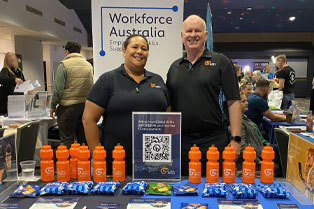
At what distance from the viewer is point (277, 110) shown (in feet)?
15.7

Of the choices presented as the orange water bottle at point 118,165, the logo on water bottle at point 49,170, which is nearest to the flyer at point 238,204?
the orange water bottle at point 118,165

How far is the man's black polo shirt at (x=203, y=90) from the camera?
5.90 ft

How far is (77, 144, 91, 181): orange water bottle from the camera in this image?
136 cm

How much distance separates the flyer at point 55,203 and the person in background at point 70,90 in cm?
258

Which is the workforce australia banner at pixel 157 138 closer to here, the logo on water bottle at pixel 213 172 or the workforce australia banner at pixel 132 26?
the logo on water bottle at pixel 213 172

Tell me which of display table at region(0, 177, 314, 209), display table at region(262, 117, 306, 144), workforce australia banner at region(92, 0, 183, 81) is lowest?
display table at region(262, 117, 306, 144)

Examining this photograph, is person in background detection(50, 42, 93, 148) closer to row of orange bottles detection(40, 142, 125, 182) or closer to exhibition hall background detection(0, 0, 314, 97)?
row of orange bottles detection(40, 142, 125, 182)

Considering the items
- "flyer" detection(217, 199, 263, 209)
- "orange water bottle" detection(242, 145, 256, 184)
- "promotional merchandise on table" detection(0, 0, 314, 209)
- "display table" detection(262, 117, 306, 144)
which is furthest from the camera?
"display table" detection(262, 117, 306, 144)

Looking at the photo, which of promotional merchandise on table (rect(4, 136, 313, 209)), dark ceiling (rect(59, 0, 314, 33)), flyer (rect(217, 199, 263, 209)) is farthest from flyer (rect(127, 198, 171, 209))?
dark ceiling (rect(59, 0, 314, 33))

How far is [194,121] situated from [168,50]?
1.06 m

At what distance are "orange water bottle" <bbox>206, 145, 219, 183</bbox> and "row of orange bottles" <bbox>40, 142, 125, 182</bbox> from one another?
0.41 meters

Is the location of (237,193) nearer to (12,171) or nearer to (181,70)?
(181,70)

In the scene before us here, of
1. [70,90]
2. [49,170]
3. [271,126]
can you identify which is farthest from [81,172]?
[271,126]

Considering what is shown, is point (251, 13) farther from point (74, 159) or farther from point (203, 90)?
point (74, 159)
